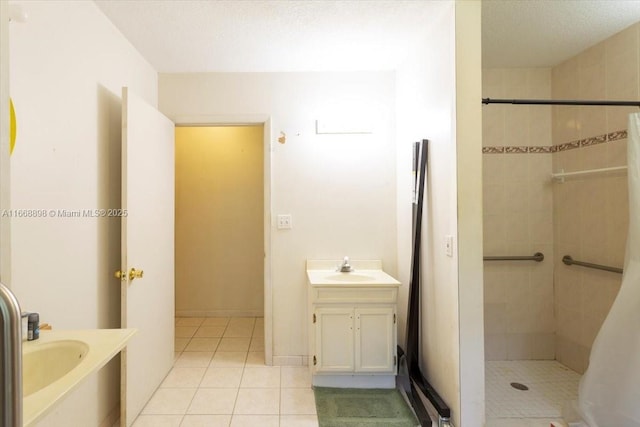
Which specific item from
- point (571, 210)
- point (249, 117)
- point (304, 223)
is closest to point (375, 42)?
point (249, 117)

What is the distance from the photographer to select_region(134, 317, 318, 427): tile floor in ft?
6.18

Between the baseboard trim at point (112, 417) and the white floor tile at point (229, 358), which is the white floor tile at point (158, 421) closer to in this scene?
the baseboard trim at point (112, 417)

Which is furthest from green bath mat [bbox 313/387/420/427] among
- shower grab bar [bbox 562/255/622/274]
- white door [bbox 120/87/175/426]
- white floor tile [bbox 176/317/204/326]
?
white floor tile [bbox 176/317/204/326]

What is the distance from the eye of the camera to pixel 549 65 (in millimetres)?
2473

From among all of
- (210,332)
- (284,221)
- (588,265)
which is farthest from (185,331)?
(588,265)

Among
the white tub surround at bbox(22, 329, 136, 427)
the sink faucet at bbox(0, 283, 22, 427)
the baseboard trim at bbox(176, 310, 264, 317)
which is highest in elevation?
the sink faucet at bbox(0, 283, 22, 427)

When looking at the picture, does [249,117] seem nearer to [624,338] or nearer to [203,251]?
[203,251]

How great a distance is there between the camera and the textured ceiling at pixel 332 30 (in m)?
1.79

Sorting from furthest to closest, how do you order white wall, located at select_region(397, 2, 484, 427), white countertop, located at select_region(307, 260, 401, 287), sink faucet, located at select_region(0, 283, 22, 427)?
white countertop, located at select_region(307, 260, 401, 287), white wall, located at select_region(397, 2, 484, 427), sink faucet, located at select_region(0, 283, 22, 427)

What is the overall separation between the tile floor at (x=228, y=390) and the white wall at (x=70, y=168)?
1.23ft

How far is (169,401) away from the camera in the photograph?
2.06m

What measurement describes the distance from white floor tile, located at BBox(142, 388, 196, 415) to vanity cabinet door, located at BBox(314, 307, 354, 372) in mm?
902

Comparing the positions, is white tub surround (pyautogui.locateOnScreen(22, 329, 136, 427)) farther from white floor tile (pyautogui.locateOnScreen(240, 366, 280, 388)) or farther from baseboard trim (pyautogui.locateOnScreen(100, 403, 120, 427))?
white floor tile (pyautogui.locateOnScreen(240, 366, 280, 388))

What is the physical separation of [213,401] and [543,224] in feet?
9.27
